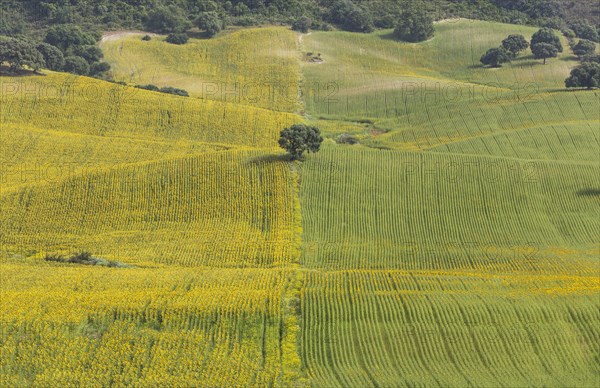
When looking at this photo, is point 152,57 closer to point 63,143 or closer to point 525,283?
point 63,143

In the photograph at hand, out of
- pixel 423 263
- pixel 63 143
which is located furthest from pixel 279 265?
pixel 63 143

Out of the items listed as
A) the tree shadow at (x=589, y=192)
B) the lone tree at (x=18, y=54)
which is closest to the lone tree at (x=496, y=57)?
the tree shadow at (x=589, y=192)

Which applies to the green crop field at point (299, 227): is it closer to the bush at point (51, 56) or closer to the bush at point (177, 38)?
the bush at point (51, 56)

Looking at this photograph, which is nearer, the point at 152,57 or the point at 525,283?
the point at 525,283

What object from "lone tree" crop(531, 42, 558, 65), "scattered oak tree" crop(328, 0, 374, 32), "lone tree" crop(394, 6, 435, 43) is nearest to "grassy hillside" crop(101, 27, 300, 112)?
"scattered oak tree" crop(328, 0, 374, 32)

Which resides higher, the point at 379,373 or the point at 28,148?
the point at 379,373

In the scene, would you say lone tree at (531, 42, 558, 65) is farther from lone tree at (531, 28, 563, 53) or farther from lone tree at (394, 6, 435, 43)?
lone tree at (394, 6, 435, 43)

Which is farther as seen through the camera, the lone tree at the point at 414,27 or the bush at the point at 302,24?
the bush at the point at 302,24
